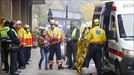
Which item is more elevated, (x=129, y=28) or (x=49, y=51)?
(x=129, y=28)

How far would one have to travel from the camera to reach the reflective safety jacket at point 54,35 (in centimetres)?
1912

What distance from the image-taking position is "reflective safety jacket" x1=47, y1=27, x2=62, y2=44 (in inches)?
753

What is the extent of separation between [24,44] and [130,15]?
6306mm

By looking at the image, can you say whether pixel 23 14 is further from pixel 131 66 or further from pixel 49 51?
pixel 131 66

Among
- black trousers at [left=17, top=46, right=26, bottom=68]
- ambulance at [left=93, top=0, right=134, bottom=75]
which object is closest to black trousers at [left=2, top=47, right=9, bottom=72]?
black trousers at [left=17, top=46, right=26, bottom=68]

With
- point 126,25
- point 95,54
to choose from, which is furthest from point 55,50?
point 126,25

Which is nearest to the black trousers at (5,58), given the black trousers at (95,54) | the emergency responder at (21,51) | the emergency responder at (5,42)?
the emergency responder at (5,42)

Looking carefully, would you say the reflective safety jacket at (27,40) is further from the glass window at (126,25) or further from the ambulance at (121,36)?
the glass window at (126,25)

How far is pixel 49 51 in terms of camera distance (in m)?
19.5

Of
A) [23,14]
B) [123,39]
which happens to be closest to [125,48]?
[123,39]

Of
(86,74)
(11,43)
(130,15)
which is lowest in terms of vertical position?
(86,74)

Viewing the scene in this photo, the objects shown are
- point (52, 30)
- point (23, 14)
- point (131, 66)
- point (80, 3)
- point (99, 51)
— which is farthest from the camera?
point (80, 3)

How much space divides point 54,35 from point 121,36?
208 inches

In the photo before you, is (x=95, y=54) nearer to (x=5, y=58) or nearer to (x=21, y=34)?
(x=5, y=58)
